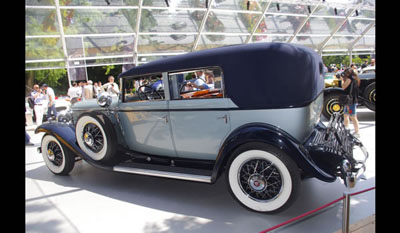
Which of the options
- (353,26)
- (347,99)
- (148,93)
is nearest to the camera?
(148,93)

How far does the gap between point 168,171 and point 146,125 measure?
751mm

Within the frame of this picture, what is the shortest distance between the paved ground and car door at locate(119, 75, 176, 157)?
0.57 m

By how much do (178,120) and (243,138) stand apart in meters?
0.95

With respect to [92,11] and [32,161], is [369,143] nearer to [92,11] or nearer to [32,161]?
[32,161]

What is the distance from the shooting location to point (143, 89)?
4141 mm

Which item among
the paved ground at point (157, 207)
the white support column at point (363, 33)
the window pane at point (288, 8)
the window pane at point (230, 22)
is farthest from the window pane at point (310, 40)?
the paved ground at point (157, 207)

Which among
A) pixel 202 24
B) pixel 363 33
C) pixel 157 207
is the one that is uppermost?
pixel 363 33

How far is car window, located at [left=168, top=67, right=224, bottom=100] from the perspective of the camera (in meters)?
3.44

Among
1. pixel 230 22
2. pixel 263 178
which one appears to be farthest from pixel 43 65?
pixel 263 178

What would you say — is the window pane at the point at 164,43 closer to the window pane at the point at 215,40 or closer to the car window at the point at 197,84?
the window pane at the point at 215,40

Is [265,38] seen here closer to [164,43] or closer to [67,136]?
[164,43]
